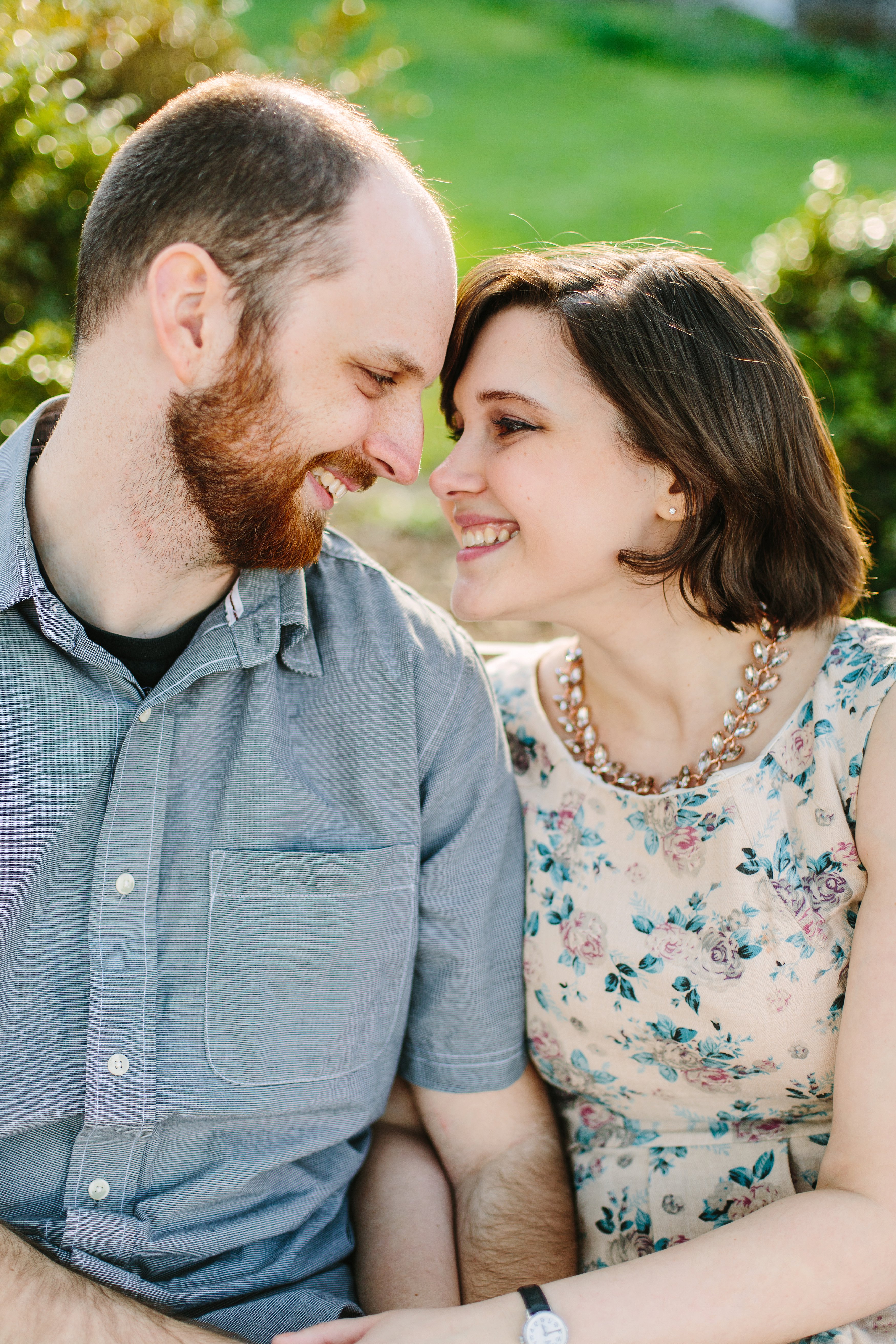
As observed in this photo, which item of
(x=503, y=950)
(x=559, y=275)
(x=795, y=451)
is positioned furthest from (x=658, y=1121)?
(x=559, y=275)

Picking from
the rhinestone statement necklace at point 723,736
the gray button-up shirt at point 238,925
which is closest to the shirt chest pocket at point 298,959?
the gray button-up shirt at point 238,925

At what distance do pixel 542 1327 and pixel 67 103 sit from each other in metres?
3.93

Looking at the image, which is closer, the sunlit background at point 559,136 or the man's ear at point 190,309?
the man's ear at point 190,309

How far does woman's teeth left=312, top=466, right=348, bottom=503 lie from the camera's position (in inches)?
77.7

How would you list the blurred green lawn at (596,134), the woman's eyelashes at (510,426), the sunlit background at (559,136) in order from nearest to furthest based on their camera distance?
the woman's eyelashes at (510,426) < the sunlit background at (559,136) < the blurred green lawn at (596,134)

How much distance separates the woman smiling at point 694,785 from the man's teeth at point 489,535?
1cm

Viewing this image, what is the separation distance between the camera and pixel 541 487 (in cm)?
205

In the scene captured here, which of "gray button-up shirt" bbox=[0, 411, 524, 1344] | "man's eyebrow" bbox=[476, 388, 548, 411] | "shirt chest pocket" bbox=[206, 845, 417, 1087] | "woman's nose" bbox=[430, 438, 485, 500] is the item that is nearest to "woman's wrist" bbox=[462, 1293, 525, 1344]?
"gray button-up shirt" bbox=[0, 411, 524, 1344]

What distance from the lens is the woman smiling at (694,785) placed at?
1.76m

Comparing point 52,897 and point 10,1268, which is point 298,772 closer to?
point 52,897

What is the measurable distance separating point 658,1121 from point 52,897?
4.02ft

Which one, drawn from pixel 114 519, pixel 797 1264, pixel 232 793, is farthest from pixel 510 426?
pixel 797 1264

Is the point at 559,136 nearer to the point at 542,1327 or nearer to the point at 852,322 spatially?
the point at 852,322

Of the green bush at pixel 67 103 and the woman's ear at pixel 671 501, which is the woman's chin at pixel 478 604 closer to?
the woman's ear at pixel 671 501
